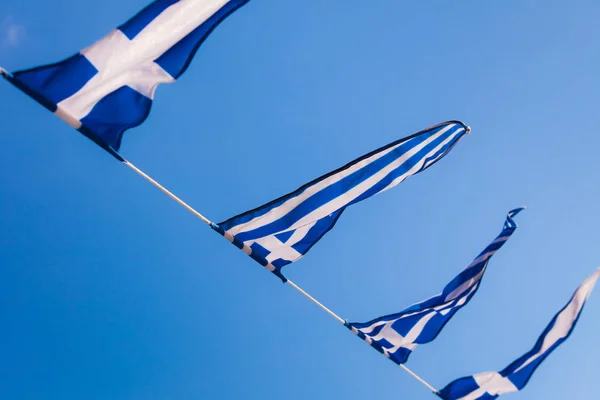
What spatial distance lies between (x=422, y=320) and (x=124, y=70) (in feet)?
19.7

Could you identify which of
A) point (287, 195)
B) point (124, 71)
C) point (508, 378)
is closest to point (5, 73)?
point (124, 71)

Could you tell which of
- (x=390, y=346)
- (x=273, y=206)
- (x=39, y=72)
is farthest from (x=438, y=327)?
(x=39, y=72)

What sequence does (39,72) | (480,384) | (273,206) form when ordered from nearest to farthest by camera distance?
(39,72) < (273,206) < (480,384)

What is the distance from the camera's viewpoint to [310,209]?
23.1ft

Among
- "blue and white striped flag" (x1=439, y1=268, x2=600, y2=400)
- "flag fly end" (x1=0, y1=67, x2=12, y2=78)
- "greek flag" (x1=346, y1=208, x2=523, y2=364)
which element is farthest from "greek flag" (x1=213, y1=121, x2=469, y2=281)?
"blue and white striped flag" (x1=439, y1=268, x2=600, y2=400)

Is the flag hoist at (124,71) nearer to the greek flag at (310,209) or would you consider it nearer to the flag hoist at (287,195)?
the flag hoist at (287,195)

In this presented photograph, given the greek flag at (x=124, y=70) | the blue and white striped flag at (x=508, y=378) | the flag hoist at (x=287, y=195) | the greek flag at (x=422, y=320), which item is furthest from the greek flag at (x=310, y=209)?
the blue and white striped flag at (x=508, y=378)

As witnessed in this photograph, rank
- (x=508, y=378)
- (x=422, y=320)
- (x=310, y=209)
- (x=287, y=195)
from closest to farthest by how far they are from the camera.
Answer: (x=287, y=195)
(x=310, y=209)
(x=508, y=378)
(x=422, y=320)

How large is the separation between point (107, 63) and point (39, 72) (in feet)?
2.23

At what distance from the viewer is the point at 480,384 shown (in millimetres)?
7926

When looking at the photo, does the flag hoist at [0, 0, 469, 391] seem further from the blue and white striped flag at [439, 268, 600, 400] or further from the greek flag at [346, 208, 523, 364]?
the blue and white striped flag at [439, 268, 600, 400]

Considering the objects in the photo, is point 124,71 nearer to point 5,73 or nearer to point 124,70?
point 124,70

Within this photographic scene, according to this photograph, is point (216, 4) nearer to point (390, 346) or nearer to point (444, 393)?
point (390, 346)

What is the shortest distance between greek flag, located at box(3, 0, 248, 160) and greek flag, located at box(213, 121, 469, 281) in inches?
79.1
